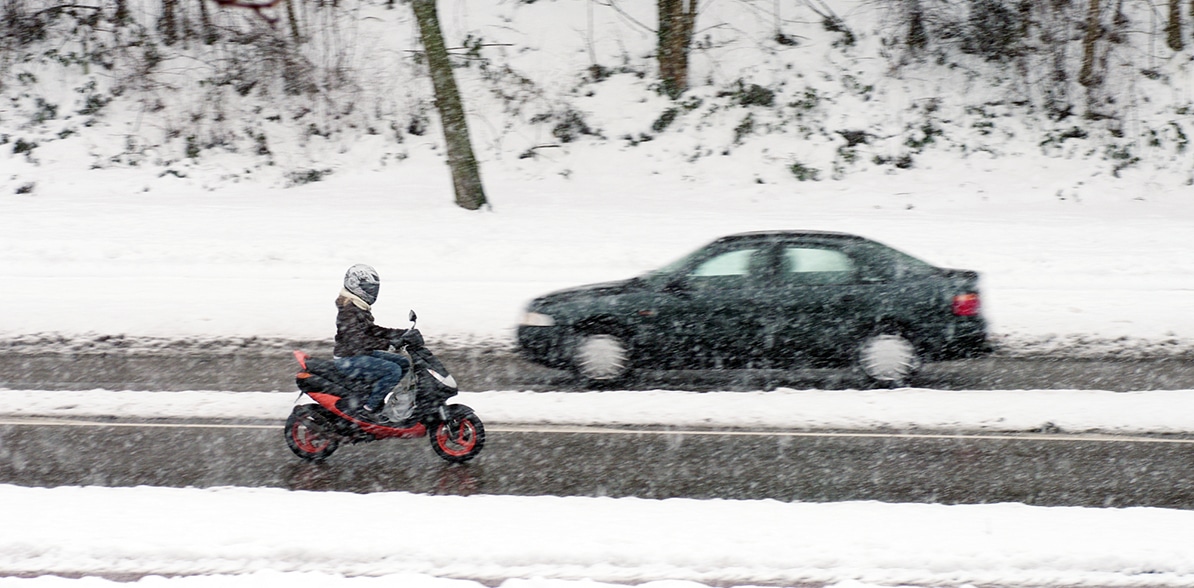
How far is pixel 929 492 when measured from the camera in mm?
6824

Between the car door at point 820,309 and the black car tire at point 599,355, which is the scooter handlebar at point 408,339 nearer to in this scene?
the black car tire at point 599,355

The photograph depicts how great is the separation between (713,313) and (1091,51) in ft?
56.6

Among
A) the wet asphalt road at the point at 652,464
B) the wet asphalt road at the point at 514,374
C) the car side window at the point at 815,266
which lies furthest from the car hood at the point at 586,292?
the wet asphalt road at the point at 652,464

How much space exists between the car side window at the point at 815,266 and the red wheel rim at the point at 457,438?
3.82m

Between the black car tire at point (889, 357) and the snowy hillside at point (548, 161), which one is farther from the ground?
the snowy hillside at point (548, 161)

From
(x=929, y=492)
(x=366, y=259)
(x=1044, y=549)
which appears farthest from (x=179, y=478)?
(x=366, y=259)

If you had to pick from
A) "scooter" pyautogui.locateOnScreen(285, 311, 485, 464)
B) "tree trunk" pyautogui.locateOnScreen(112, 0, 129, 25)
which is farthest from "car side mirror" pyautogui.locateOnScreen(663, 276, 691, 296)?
"tree trunk" pyautogui.locateOnScreen(112, 0, 129, 25)

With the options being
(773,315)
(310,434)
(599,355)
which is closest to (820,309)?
(773,315)

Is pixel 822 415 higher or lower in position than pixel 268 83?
lower

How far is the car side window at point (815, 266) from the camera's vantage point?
33.4ft

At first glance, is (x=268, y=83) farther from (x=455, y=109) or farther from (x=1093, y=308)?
(x=1093, y=308)

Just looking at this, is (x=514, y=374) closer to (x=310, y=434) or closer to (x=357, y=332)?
(x=310, y=434)

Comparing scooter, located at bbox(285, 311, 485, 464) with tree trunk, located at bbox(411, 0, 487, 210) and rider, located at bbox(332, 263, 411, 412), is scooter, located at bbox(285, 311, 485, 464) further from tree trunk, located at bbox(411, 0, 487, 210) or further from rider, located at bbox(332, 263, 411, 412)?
tree trunk, located at bbox(411, 0, 487, 210)

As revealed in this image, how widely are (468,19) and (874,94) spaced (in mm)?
9780
